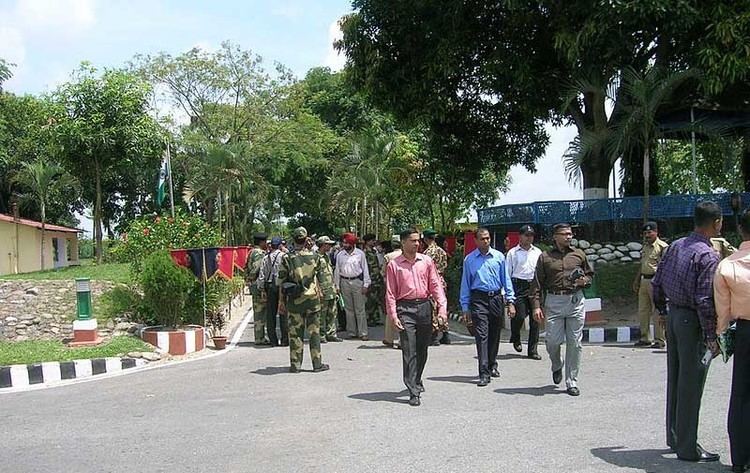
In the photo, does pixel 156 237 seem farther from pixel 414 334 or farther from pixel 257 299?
pixel 414 334

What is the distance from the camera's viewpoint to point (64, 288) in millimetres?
17984

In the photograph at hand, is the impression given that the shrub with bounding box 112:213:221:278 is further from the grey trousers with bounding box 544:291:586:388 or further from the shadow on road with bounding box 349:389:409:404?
the grey trousers with bounding box 544:291:586:388

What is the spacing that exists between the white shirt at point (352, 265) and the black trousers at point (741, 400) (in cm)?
848

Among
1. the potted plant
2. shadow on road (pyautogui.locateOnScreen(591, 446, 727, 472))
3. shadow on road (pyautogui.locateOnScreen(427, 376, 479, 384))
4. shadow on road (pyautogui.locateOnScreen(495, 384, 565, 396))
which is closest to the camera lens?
shadow on road (pyautogui.locateOnScreen(591, 446, 727, 472))

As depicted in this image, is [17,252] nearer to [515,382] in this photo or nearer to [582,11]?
[582,11]

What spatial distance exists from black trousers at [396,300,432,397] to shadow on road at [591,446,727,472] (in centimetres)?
229

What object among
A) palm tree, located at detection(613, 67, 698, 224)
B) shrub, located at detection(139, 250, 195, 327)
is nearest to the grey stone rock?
palm tree, located at detection(613, 67, 698, 224)

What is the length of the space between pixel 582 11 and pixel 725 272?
11.9 metres

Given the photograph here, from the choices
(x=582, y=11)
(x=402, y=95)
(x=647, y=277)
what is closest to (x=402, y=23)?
(x=402, y=95)

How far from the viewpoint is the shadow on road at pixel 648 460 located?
5109 millimetres

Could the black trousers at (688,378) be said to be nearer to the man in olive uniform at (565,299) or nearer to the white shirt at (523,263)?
the man in olive uniform at (565,299)

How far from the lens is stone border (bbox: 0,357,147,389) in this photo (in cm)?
949

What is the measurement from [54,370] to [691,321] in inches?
307

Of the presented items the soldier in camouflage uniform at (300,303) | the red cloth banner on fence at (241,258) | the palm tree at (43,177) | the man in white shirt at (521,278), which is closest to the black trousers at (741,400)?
the soldier in camouflage uniform at (300,303)
